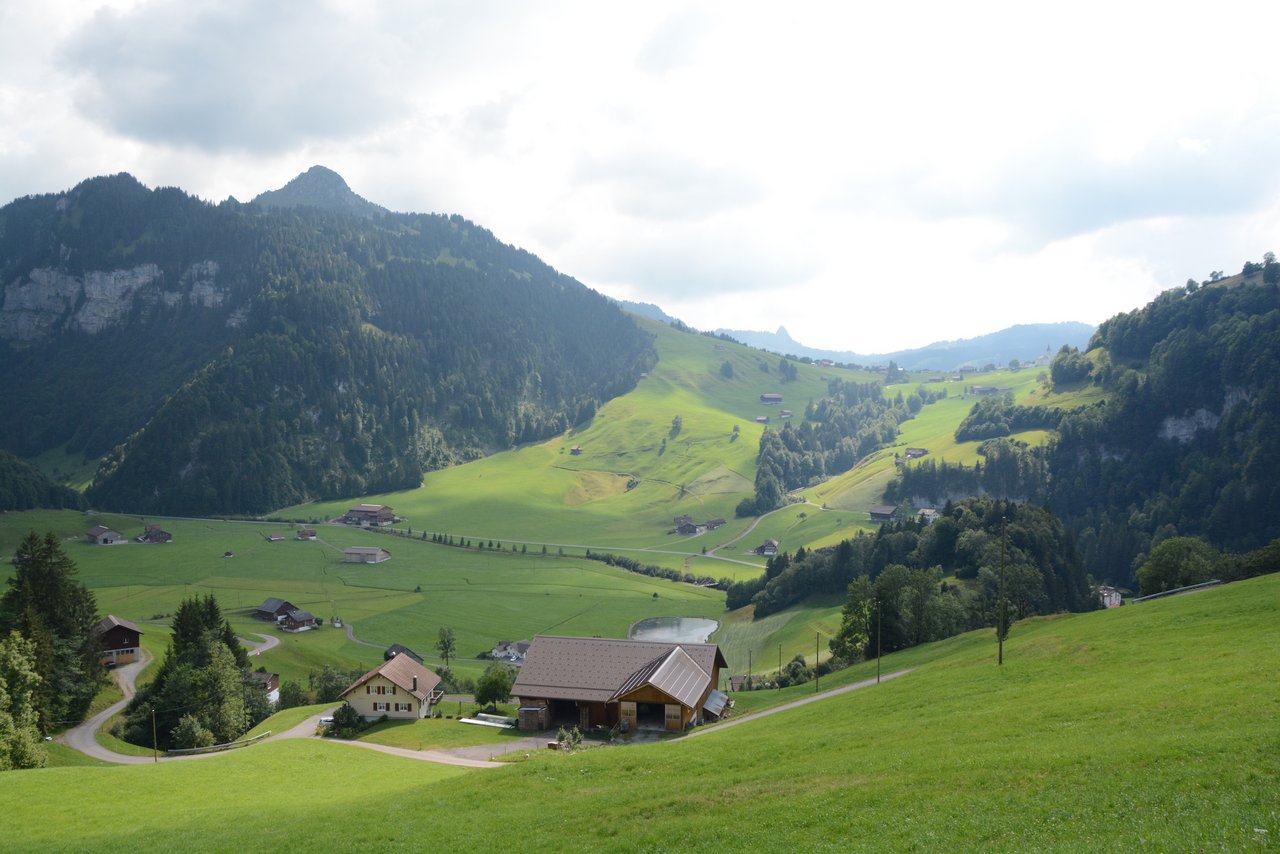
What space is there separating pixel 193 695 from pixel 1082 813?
69172 millimetres

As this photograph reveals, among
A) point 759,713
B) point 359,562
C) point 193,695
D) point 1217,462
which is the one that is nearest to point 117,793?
point 193,695

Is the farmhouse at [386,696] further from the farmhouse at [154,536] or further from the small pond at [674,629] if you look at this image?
the farmhouse at [154,536]

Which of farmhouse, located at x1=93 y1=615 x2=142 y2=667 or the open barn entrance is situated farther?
farmhouse, located at x1=93 y1=615 x2=142 y2=667

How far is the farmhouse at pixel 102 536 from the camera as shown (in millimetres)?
186875

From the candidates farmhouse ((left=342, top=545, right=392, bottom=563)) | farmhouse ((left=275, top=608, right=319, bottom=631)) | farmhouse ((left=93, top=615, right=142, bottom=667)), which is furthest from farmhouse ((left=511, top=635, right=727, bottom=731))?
farmhouse ((left=342, top=545, right=392, bottom=563))

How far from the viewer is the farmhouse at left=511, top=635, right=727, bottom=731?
62.2 meters

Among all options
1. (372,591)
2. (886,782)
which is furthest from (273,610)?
(886,782)

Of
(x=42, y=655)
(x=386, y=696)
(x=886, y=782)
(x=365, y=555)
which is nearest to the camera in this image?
(x=886, y=782)

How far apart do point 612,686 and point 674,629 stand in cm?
7475

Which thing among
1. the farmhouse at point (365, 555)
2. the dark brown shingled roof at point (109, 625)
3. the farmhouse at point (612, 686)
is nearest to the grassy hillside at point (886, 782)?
the farmhouse at point (612, 686)

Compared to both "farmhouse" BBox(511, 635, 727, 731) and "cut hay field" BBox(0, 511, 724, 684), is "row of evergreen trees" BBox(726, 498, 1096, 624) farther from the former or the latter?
"farmhouse" BBox(511, 635, 727, 731)

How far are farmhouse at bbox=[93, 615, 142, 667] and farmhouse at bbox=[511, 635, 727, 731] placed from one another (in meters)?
48.6

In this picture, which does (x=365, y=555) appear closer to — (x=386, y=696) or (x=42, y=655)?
(x=386, y=696)

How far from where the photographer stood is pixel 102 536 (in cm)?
18775
